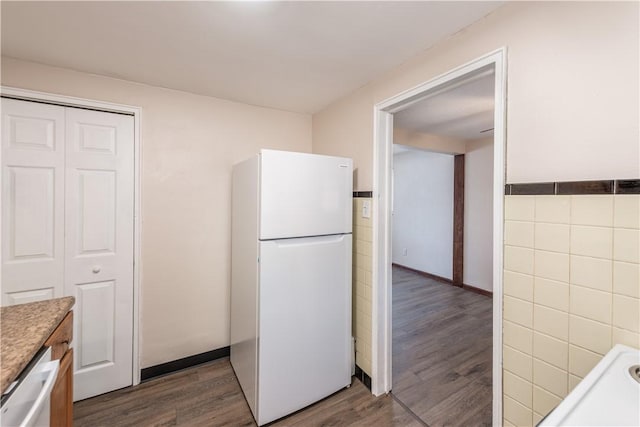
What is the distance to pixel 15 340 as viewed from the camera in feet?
2.86

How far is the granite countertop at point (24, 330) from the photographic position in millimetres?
745

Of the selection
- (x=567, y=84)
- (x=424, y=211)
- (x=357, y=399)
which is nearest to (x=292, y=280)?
(x=357, y=399)

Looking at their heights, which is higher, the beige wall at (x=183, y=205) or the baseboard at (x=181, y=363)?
the beige wall at (x=183, y=205)

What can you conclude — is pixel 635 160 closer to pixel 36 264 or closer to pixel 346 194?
pixel 346 194

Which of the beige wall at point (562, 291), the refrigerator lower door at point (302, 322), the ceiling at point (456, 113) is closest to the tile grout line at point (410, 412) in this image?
the refrigerator lower door at point (302, 322)

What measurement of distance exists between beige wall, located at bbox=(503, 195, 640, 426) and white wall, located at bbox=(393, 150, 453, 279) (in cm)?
341

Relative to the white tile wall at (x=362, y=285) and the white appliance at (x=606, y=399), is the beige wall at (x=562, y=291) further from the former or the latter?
the white tile wall at (x=362, y=285)

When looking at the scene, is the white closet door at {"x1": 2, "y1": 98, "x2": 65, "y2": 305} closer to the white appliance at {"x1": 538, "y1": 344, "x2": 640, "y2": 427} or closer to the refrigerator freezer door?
the refrigerator freezer door

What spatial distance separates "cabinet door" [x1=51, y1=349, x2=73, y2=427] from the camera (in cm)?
101

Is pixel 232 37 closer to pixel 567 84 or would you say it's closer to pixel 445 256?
pixel 567 84

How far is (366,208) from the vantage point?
1947 mm

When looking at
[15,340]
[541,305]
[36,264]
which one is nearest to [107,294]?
[36,264]

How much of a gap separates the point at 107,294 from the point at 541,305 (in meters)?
2.54

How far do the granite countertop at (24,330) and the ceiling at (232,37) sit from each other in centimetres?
133
